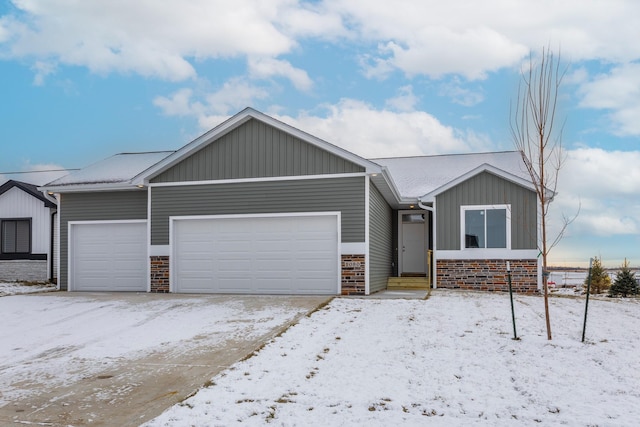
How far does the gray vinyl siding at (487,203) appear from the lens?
15.1 meters

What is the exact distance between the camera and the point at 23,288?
17.5 meters

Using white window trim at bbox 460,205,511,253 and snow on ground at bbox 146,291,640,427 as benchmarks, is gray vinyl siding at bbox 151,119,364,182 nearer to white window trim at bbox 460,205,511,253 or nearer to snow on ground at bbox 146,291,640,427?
white window trim at bbox 460,205,511,253

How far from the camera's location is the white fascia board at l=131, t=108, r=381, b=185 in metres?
12.8

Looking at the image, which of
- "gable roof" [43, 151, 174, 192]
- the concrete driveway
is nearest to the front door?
the concrete driveway

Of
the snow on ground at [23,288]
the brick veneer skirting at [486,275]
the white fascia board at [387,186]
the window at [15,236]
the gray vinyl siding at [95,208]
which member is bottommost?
the snow on ground at [23,288]

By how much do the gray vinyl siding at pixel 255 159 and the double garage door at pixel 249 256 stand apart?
1.19 metres

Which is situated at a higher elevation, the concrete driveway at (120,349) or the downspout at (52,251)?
the downspout at (52,251)

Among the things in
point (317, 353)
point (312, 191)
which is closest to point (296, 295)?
point (312, 191)

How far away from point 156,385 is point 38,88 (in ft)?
44.0

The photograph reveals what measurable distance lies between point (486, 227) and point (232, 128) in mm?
7968

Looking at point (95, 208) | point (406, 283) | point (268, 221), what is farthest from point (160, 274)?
point (406, 283)

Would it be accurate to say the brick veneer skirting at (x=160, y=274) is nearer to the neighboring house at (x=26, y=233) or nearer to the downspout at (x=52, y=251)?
the neighboring house at (x=26, y=233)

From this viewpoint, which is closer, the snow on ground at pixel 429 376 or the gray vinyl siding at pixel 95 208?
the snow on ground at pixel 429 376

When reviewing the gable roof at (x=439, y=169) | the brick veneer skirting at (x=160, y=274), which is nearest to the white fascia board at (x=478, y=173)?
the gable roof at (x=439, y=169)
